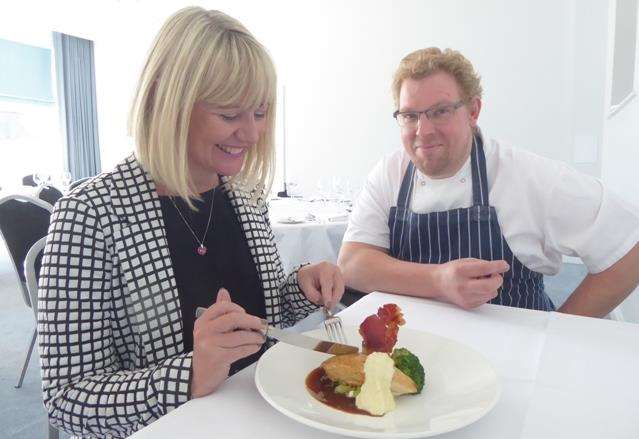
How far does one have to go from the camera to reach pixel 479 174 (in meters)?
1.45

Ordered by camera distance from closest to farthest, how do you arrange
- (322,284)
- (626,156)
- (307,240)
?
1. (322,284)
2. (626,156)
3. (307,240)

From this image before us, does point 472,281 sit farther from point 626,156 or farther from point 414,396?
point 626,156

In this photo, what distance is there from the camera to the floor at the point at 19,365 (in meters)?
2.09

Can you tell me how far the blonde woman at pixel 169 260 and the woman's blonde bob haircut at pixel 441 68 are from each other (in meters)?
0.53

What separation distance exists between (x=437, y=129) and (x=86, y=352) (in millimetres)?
1081

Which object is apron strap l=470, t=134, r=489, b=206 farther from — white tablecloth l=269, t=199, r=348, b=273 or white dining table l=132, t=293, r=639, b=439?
white tablecloth l=269, t=199, r=348, b=273

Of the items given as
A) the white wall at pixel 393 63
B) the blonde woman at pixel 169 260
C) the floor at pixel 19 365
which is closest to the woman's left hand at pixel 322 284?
the blonde woman at pixel 169 260

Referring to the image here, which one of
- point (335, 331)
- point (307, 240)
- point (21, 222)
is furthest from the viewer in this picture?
point (307, 240)

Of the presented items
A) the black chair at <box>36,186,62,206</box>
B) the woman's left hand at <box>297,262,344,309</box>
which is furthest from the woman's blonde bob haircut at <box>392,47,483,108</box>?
the black chair at <box>36,186,62,206</box>

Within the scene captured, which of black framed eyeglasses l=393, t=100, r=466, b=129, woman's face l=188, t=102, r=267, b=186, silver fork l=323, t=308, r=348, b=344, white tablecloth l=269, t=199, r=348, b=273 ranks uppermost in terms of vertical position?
black framed eyeglasses l=393, t=100, r=466, b=129

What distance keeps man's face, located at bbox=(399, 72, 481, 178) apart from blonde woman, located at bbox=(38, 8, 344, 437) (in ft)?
1.67

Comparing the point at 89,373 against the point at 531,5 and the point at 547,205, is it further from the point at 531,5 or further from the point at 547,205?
the point at 531,5

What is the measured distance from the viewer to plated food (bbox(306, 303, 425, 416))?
2.11ft

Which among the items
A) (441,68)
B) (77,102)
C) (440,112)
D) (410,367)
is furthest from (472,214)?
(77,102)
